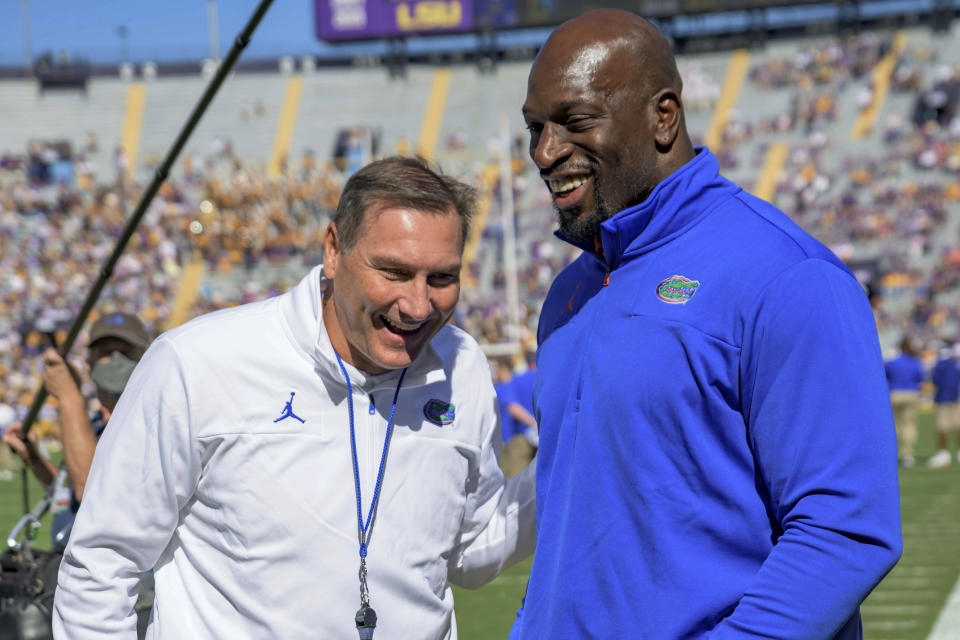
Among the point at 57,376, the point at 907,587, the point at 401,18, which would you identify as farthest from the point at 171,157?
the point at 401,18

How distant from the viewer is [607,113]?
2.06m

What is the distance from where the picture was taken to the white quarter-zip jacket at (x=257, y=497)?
2.43 metres

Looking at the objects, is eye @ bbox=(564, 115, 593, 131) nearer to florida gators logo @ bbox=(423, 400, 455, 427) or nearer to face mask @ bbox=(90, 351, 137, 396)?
florida gators logo @ bbox=(423, 400, 455, 427)

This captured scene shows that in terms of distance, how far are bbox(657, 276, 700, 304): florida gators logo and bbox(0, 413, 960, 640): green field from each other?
16.7 feet

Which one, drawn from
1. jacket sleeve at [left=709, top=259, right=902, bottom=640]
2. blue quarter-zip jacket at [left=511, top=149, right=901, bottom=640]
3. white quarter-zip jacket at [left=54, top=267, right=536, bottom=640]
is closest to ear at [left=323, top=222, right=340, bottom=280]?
white quarter-zip jacket at [left=54, top=267, right=536, bottom=640]

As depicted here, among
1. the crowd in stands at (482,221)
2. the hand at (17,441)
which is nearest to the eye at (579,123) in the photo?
the hand at (17,441)

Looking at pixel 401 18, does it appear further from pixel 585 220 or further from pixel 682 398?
pixel 682 398

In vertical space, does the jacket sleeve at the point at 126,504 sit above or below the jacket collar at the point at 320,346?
below

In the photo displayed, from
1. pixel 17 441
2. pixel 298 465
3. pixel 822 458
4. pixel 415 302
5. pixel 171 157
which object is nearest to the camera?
pixel 822 458

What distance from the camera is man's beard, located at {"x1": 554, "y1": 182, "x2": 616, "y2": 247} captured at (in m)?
2.12

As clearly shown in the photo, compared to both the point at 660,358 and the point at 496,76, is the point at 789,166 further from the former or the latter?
the point at 660,358

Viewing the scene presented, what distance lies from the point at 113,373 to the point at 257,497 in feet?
6.99

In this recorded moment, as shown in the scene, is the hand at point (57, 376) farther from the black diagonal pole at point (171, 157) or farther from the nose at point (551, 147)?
the nose at point (551, 147)

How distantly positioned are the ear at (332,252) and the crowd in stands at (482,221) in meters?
20.4
